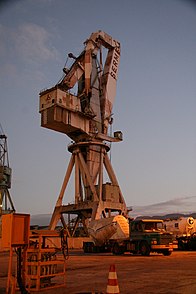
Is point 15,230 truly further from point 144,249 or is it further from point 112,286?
point 144,249

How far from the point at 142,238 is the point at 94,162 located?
27813mm

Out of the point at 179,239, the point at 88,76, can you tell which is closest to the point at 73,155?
the point at 88,76

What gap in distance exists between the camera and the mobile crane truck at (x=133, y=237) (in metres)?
26.7

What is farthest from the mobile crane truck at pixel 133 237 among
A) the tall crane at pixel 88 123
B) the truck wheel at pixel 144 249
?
the tall crane at pixel 88 123

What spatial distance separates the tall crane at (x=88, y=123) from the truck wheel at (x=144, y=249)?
67.9 feet

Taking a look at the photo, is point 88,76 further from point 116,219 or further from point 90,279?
point 90,279

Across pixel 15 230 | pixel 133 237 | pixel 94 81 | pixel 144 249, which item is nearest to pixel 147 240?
pixel 144 249

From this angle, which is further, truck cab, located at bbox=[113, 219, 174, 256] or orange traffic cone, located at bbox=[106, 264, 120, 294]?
truck cab, located at bbox=[113, 219, 174, 256]

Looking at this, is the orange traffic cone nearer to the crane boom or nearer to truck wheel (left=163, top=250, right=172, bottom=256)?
truck wheel (left=163, top=250, right=172, bottom=256)

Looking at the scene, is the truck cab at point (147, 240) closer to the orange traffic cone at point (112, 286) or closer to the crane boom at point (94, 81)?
the orange traffic cone at point (112, 286)

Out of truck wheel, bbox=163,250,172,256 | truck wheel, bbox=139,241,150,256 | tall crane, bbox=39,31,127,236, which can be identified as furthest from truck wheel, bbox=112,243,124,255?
tall crane, bbox=39,31,127,236

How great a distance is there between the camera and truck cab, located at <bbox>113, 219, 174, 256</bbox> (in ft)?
87.1

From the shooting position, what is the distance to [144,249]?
89.5ft

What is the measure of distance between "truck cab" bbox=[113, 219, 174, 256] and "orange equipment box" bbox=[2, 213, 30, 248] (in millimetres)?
17626
